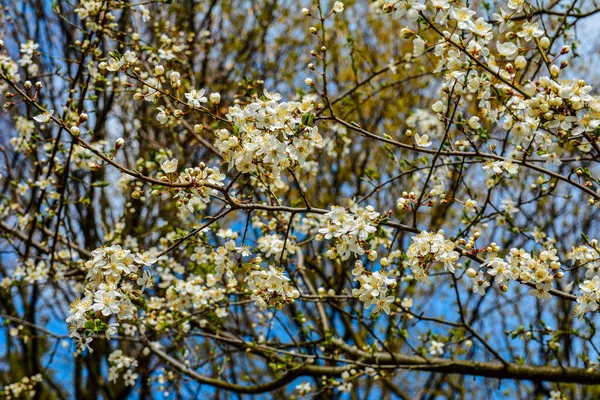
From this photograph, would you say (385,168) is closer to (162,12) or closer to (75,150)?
(162,12)


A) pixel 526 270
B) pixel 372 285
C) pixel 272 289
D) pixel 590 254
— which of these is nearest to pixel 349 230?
pixel 372 285

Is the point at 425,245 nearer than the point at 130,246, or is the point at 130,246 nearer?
the point at 425,245

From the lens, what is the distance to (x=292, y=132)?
2277 mm

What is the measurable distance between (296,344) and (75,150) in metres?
2.15

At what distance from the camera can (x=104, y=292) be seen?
2.15 meters

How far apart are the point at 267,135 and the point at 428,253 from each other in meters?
0.80

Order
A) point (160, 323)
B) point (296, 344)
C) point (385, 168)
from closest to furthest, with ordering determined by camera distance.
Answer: point (160, 323) → point (296, 344) → point (385, 168)

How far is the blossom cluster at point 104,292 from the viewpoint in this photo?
6.98ft

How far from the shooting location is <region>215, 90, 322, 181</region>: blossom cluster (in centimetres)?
224

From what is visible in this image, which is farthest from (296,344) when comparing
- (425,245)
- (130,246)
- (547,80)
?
(547,80)

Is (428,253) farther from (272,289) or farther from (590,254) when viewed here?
(590,254)

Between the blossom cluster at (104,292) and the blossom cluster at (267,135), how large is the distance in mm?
543

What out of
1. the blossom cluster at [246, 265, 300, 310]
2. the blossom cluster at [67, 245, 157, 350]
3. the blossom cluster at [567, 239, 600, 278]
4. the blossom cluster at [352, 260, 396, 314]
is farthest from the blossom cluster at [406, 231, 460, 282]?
the blossom cluster at [67, 245, 157, 350]

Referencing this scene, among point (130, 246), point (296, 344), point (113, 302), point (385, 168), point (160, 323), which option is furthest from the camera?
point (385, 168)
